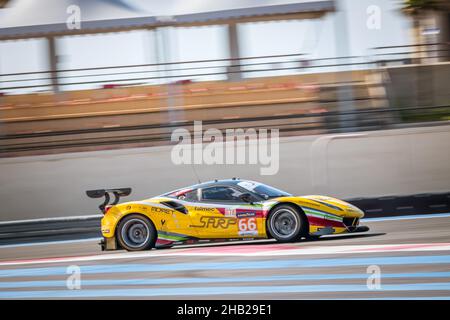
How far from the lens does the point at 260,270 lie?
5719 millimetres

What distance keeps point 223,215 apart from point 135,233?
1055 mm

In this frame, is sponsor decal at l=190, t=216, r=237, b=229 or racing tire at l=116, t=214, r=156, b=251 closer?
sponsor decal at l=190, t=216, r=237, b=229

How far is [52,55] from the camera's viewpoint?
12164mm

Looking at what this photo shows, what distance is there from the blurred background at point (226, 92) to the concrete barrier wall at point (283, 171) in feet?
0.06

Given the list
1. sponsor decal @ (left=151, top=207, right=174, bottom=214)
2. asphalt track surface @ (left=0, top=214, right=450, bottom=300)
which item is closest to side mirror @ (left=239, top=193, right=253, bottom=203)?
asphalt track surface @ (left=0, top=214, right=450, bottom=300)

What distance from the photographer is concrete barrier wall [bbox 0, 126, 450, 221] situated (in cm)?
924

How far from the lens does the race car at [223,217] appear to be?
689 centimetres

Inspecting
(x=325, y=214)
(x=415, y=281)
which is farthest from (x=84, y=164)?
(x=415, y=281)

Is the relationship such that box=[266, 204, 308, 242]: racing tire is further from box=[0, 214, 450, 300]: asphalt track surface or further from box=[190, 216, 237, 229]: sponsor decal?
box=[190, 216, 237, 229]: sponsor decal

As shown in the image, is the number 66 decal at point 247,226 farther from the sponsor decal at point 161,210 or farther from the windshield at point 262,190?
the sponsor decal at point 161,210

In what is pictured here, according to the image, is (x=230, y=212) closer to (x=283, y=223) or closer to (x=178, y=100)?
(x=283, y=223)

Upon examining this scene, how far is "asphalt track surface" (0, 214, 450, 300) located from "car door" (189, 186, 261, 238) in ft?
0.56
